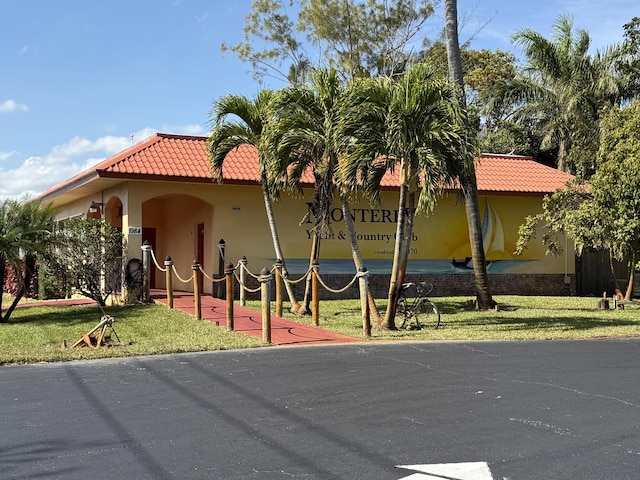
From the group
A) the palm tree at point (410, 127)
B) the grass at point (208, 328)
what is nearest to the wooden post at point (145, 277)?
the grass at point (208, 328)

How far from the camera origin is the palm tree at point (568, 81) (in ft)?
90.5

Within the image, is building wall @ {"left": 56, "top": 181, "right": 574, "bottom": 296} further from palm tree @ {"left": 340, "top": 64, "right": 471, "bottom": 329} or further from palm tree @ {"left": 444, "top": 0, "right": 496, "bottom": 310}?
palm tree @ {"left": 340, "top": 64, "right": 471, "bottom": 329}

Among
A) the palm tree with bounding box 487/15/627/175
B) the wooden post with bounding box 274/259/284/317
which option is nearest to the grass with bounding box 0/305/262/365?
the wooden post with bounding box 274/259/284/317

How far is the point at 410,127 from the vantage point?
1360cm

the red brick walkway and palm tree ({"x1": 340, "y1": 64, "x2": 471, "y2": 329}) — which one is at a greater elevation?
palm tree ({"x1": 340, "y1": 64, "x2": 471, "y2": 329})

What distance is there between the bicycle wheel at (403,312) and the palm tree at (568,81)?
14854 millimetres

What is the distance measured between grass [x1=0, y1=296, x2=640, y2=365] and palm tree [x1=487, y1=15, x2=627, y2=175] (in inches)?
416

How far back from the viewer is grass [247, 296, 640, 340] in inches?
552

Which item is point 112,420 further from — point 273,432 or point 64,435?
point 273,432

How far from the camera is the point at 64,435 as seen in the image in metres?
6.43

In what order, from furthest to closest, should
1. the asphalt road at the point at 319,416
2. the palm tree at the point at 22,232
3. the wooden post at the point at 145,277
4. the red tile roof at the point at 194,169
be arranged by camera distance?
the red tile roof at the point at 194,169, the wooden post at the point at 145,277, the palm tree at the point at 22,232, the asphalt road at the point at 319,416

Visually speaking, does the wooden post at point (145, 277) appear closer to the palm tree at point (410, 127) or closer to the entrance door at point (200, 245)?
the entrance door at point (200, 245)

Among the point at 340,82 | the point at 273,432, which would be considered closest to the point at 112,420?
the point at 273,432

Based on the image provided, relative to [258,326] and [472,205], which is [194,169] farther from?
[472,205]
